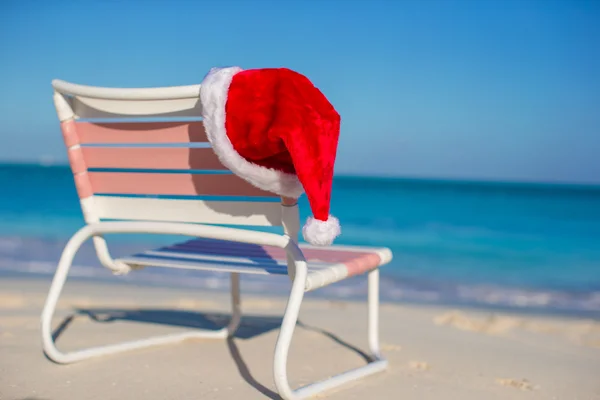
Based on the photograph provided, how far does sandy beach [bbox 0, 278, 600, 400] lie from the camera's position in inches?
92.5

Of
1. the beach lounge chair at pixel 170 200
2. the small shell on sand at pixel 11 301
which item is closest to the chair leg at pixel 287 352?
the beach lounge chair at pixel 170 200

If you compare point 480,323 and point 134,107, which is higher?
point 134,107

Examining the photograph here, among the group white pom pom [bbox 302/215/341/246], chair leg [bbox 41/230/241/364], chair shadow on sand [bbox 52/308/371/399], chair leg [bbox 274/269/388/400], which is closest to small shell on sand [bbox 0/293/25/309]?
chair shadow on sand [bbox 52/308/371/399]

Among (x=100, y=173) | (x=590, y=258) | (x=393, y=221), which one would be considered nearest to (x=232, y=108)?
(x=100, y=173)

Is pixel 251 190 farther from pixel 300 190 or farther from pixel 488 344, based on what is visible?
pixel 488 344

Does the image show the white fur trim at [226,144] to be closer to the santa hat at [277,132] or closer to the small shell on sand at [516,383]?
the santa hat at [277,132]

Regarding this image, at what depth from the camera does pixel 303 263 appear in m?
1.92

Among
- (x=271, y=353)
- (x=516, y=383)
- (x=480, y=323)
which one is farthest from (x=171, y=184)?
(x=480, y=323)

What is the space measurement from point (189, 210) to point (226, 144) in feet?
1.17

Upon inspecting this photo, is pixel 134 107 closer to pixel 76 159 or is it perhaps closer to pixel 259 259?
pixel 76 159

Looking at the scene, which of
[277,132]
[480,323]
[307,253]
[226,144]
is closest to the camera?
[277,132]

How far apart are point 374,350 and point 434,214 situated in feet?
57.4

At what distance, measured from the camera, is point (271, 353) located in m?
2.89

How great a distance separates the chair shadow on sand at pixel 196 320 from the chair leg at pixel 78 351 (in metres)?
0.14
